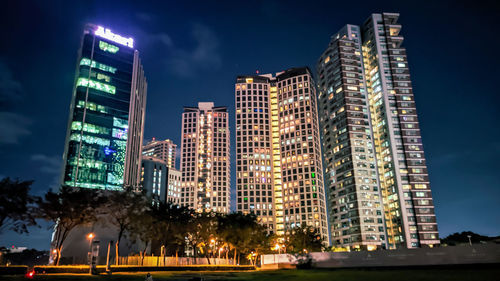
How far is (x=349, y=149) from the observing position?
6156 inches

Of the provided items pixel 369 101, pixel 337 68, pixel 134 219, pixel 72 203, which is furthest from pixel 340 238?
pixel 72 203

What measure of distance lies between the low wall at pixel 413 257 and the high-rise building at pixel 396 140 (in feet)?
246

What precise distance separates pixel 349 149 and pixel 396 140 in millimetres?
19471

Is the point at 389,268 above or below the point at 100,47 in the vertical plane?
below

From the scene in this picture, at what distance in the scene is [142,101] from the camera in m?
182

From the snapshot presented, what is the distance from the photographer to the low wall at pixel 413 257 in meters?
52.3

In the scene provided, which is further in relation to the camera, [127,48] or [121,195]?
[127,48]

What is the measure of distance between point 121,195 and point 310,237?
79.1 meters

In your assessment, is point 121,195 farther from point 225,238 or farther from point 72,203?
point 225,238

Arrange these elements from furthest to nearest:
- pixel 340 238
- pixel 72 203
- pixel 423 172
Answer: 1. pixel 340 238
2. pixel 423 172
3. pixel 72 203

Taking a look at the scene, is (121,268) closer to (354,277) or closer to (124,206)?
(124,206)

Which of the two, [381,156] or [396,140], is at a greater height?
[396,140]

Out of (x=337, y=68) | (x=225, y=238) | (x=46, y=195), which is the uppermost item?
(x=337, y=68)

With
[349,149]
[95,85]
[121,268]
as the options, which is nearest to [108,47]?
[95,85]
